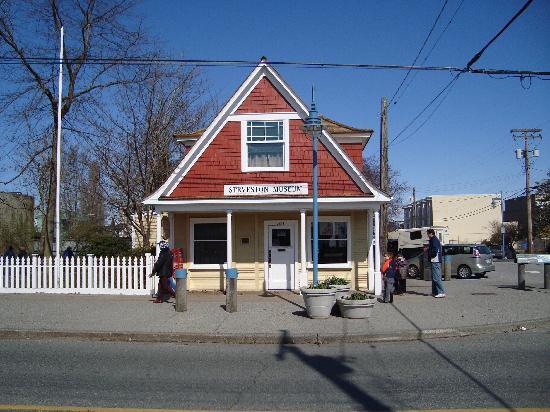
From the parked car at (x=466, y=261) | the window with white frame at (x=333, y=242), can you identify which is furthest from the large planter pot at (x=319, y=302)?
the parked car at (x=466, y=261)

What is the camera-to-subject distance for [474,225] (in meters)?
78.8

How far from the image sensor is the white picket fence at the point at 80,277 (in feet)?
49.9

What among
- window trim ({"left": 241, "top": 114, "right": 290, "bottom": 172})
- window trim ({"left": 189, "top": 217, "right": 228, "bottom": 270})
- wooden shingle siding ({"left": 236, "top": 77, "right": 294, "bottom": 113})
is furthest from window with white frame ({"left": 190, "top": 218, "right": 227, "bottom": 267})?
wooden shingle siding ({"left": 236, "top": 77, "right": 294, "bottom": 113})

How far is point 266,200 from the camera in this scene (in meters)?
14.8

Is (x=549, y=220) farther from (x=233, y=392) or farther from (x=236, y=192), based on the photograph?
(x=233, y=392)

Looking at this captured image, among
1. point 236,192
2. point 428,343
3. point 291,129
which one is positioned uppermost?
point 291,129

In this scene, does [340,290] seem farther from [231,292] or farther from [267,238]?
[267,238]

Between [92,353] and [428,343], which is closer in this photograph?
[92,353]

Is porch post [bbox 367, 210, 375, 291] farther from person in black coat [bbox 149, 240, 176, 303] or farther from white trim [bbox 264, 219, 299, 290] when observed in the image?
person in black coat [bbox 149, 240, 176, 303]

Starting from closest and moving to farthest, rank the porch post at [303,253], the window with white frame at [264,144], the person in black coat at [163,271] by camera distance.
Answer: the person in black coat at [163,271] < the porch post at [303,253] < the window with white frame at [264,144]

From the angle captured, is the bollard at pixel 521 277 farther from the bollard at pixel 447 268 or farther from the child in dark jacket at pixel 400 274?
the bollard at pixel 447 268

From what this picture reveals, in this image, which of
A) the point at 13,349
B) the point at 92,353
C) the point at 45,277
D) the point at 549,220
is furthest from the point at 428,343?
the point at 549,220

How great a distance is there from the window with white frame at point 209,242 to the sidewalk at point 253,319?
5.44 feet

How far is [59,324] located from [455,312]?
875 cm
